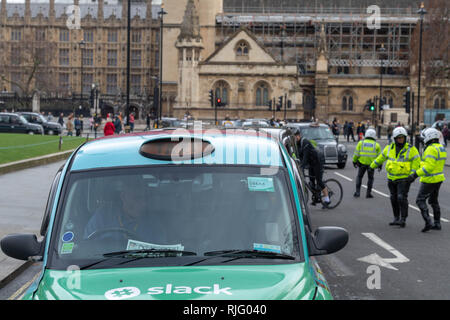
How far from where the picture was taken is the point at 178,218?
4219 mm

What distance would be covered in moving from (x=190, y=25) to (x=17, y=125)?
1267 inches

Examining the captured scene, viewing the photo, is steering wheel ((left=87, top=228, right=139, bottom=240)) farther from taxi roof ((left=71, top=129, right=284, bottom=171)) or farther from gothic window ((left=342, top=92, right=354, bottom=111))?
gothic window ((left=342, top=92, right=354, bottom=111))

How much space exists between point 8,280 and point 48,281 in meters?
4.43

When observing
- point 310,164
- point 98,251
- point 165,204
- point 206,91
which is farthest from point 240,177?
point 206,91

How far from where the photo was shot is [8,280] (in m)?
7.84

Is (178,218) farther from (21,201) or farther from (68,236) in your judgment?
(21,201)

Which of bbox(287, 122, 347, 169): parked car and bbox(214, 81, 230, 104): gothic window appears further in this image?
bbox(214, 81, 230, 104): gothic window

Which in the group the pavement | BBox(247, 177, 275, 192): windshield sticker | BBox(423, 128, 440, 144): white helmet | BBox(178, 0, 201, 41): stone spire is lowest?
the pavement

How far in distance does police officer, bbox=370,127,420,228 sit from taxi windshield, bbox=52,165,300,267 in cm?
795

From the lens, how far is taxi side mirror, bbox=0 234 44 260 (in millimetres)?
4270

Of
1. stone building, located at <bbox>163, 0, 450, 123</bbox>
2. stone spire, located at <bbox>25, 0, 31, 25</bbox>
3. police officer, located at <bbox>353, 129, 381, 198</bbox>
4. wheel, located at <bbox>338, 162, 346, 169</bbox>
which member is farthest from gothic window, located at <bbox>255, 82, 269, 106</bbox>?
police officer, located at <bbox>353, 129, 381, 198</bbox>

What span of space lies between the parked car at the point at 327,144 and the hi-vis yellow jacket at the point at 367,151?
8.84m

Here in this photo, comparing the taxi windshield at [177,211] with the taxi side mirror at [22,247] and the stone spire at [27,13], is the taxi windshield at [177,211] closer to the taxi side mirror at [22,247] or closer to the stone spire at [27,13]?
the taxi side mirror at [22,247]
